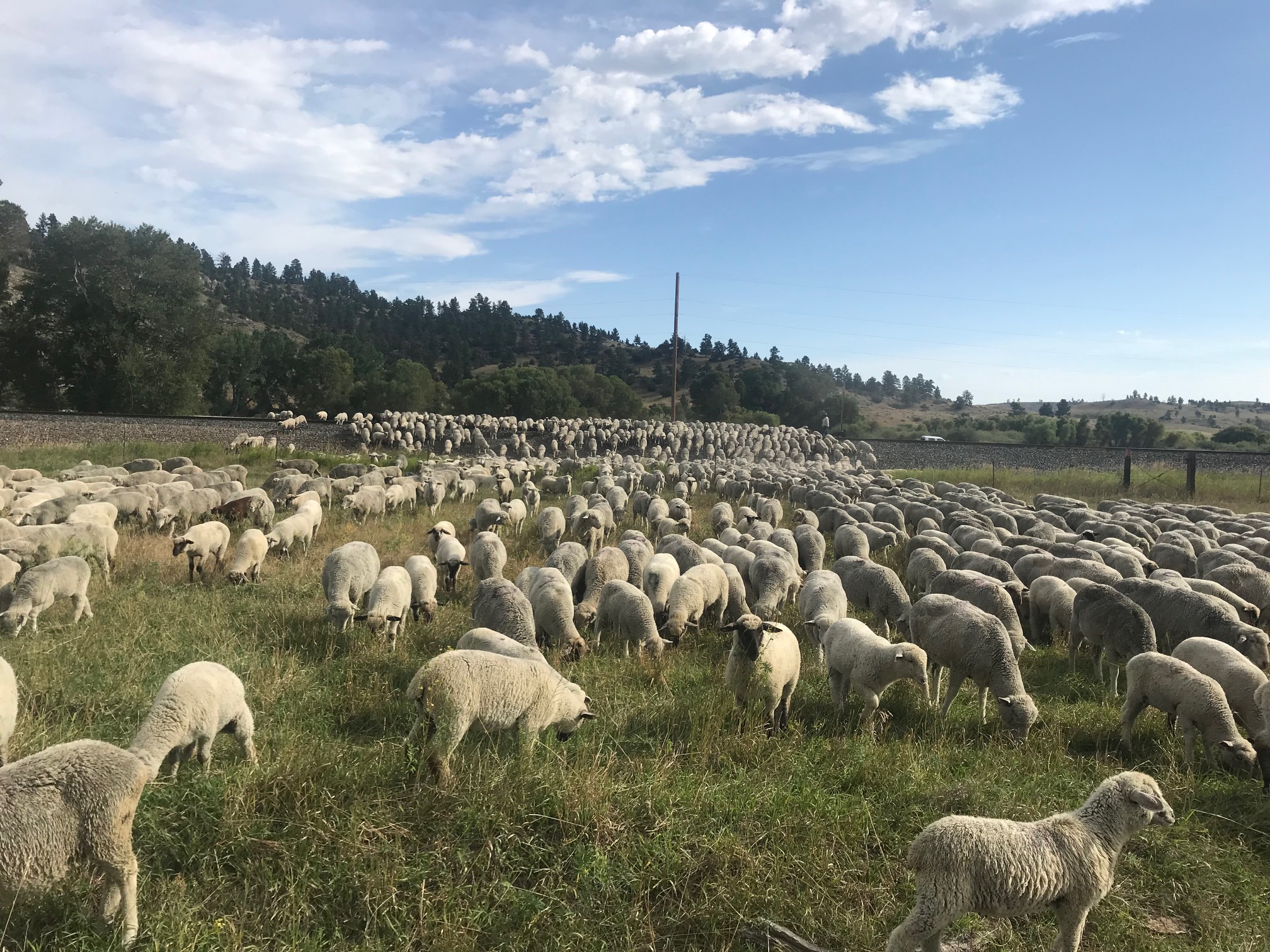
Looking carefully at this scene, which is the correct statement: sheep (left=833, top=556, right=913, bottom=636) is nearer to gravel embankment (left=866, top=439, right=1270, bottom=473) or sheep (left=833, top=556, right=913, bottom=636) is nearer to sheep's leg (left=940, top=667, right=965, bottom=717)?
sheep's leg (left=940, top=667, right=965, bottom=717)

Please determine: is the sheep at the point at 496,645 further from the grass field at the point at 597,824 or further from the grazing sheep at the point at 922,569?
the grazing sheep at the point at 922,569

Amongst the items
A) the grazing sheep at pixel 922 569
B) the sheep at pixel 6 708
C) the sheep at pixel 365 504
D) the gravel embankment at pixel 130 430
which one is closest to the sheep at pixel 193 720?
the sheep at pixel 6 708

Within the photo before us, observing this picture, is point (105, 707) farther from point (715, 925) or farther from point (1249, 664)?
point (1249, 664)

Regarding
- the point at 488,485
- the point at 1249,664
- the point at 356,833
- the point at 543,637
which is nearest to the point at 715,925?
the point at 356,833

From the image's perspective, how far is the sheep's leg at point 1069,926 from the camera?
3914 millimetres

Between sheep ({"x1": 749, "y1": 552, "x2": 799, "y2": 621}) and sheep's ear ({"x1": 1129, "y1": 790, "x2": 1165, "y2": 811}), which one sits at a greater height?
sheep's ear ({"x1": 1129, "y1": 790, "x2": 1165, "y2": 811})

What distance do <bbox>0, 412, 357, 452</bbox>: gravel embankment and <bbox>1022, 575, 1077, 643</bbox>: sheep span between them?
105 ft

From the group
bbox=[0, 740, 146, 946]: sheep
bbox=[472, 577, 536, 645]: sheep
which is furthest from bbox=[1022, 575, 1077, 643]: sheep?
bbox=[0, 740, 146, 946]: sheep

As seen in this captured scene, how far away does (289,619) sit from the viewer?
9.00m

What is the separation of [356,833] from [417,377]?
60.4 m

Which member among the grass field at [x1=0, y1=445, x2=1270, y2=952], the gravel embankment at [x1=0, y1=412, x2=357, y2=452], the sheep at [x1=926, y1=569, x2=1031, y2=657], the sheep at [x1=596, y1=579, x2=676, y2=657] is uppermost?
the gravel embankment at [x1=0, y1=412, x2=357, y2=452]

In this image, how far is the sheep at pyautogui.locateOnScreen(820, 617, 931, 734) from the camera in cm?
645

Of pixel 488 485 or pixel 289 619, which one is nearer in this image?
pixel 289 619

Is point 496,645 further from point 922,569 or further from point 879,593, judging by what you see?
point 922,569
